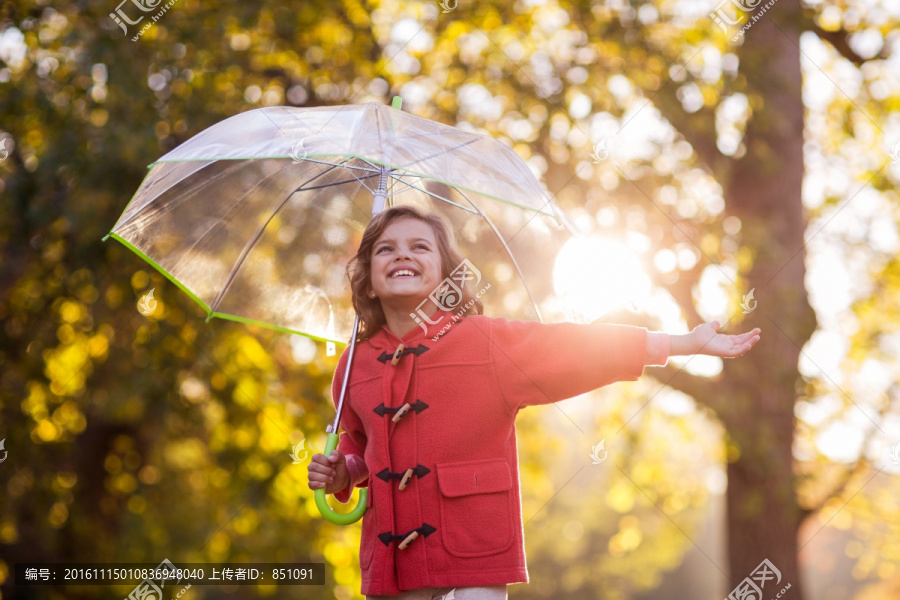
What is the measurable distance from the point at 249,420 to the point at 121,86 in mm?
2993

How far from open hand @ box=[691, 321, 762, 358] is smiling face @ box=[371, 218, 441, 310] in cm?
84

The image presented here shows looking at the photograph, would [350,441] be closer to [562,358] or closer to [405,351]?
[405,351]

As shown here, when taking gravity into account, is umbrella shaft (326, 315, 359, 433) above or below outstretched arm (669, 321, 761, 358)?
below

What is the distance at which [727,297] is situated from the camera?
665cm

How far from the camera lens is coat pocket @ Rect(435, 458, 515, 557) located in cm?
241

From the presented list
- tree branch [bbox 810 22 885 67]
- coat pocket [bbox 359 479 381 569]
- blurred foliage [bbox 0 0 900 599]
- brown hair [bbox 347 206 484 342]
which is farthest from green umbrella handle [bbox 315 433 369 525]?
tree branch [bbox 810 22 885 67]

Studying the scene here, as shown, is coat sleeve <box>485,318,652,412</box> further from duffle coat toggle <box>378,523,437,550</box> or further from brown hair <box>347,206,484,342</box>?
duffle coat toggle <box>378,523,437,550</box>

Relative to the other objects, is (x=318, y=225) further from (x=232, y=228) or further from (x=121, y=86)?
(x=121, y=86)

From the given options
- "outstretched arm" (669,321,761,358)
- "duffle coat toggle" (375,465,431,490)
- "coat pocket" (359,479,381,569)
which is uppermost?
"outstretched arm" (669,321,761,358)

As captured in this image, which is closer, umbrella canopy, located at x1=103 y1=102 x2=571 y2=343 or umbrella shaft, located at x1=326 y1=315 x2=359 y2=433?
umbrella shaft, located at x1=326 y1=315 x2=359 y2=433

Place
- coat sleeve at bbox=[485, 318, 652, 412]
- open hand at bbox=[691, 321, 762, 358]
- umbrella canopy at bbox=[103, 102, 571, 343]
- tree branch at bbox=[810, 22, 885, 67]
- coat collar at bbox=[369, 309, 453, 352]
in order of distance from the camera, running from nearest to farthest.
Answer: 1. open hand at bbox=[691, 321, 762, 358]
2. coat sleeve at bbox=[485, 318, 652, 412]
3. coat collar at bbox=[369, 309, 453, 352]
4. umbrella canopy at bbox=[103, 102, 571, 343]
5. tree branch at bbox=[810, 22, 885, 67]

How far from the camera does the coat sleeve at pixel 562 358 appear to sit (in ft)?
Result: 7.84

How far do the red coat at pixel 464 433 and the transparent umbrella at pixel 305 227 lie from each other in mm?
273

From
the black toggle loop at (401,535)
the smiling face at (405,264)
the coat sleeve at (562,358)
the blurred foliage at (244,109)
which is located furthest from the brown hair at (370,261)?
the blurred foliage at (244,109)
